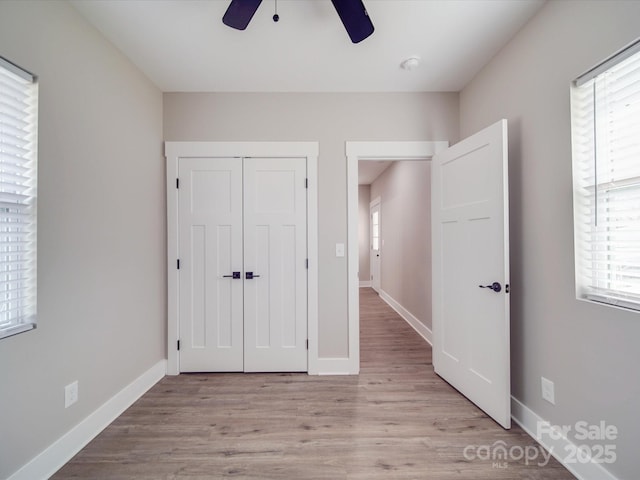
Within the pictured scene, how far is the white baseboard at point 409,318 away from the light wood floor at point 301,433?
0.97 metres

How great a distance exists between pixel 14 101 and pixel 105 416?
188cm

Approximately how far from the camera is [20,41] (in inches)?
52.0

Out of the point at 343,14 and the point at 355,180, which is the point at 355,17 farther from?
the point at 355,180

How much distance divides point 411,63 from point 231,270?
2.23 meters

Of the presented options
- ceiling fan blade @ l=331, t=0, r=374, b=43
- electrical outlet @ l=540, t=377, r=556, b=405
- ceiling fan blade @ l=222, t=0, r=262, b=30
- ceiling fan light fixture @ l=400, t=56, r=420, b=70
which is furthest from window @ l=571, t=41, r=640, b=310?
ceiling fan blade @ l=222, t=0, r=262, b=30

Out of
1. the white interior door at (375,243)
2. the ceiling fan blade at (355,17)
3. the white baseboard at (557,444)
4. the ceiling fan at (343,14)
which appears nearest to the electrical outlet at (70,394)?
the ceiling fan at (343,14)

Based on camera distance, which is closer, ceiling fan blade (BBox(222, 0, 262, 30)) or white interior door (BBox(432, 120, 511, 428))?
ceiling fan blade (BBox(222, 0, 262, 30))

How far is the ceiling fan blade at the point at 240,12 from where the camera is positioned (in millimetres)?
1349

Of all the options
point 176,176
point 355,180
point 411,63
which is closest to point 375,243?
point 355,180

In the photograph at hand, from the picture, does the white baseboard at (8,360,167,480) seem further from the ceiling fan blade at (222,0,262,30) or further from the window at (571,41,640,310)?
the window at (571,41,640,310)

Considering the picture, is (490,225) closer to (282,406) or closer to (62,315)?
Answer: (282,406)

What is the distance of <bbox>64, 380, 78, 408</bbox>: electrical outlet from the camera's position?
5.08 ft

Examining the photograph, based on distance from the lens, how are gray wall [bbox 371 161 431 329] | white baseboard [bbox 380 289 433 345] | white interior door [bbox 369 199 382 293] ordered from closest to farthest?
white baseboard [bbox 380 289 433 345] → gray wall [bbox 371 161 431 329] → white interior door [bbox 369 199 382 293]

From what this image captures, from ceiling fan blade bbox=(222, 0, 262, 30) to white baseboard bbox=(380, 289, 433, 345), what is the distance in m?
3.37
